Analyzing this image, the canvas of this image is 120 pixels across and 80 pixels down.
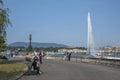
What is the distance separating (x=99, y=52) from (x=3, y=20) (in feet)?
182

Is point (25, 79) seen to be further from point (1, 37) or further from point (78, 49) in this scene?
point (78, 49)

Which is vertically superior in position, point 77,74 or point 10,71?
point 10,71

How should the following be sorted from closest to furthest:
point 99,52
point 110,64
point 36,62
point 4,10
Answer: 1. point 36,62
2. point 4,10
3. point 110,64
4. point 99,52

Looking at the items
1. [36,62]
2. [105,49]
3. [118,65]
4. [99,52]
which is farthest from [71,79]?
[105,49]

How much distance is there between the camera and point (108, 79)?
2464 centimetres

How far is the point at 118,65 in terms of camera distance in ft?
143

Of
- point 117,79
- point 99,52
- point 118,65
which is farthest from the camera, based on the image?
point 99,52

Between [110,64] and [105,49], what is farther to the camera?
[105,49]

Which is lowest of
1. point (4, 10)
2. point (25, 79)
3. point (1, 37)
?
point (25, 79)

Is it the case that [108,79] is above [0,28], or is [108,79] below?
below

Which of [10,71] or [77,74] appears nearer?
[77,74]

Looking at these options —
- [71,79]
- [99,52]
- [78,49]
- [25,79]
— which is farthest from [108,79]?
[78,49]

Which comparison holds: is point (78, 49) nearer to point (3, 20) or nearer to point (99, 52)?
point (99, 52)

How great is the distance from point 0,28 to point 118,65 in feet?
55.5
